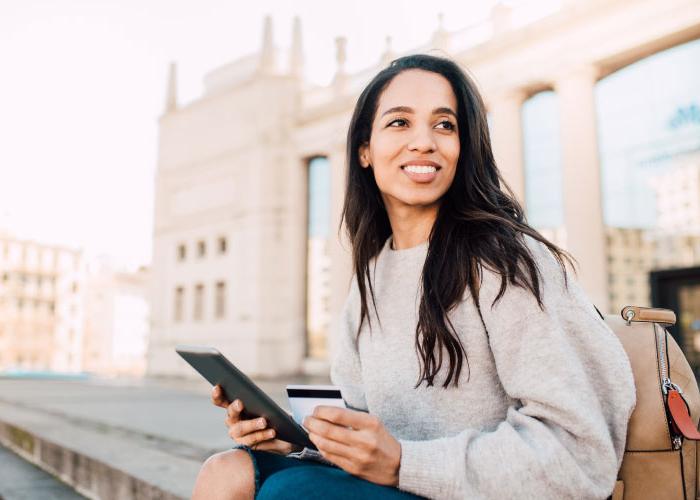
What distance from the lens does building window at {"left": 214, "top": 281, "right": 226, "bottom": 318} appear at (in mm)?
25750

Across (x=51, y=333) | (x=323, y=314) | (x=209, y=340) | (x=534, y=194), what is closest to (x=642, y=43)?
(x=534, y=194)

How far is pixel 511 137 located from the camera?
58.3ft

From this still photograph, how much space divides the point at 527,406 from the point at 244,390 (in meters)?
0.67

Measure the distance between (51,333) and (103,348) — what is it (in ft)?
36.8

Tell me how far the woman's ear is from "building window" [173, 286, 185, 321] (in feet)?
88.7

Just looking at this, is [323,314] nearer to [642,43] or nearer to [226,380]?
[642,43]

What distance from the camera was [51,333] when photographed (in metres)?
77.8

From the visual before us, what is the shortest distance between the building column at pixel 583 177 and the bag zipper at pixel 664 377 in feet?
48.8

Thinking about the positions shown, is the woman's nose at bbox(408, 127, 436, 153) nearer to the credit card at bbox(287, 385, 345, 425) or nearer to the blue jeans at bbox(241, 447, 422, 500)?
the credit card at bbox(287, 385, 345, 425)

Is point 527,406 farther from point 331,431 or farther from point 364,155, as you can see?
point 364,155

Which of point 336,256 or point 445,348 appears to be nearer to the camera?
point 445,348

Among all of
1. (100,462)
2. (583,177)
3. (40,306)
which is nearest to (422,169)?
(100,462)

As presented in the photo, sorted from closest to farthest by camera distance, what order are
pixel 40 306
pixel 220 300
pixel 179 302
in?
pixel 220 300
pixel 179 302
pixel 40 306

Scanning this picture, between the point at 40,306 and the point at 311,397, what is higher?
the point at 40,306
